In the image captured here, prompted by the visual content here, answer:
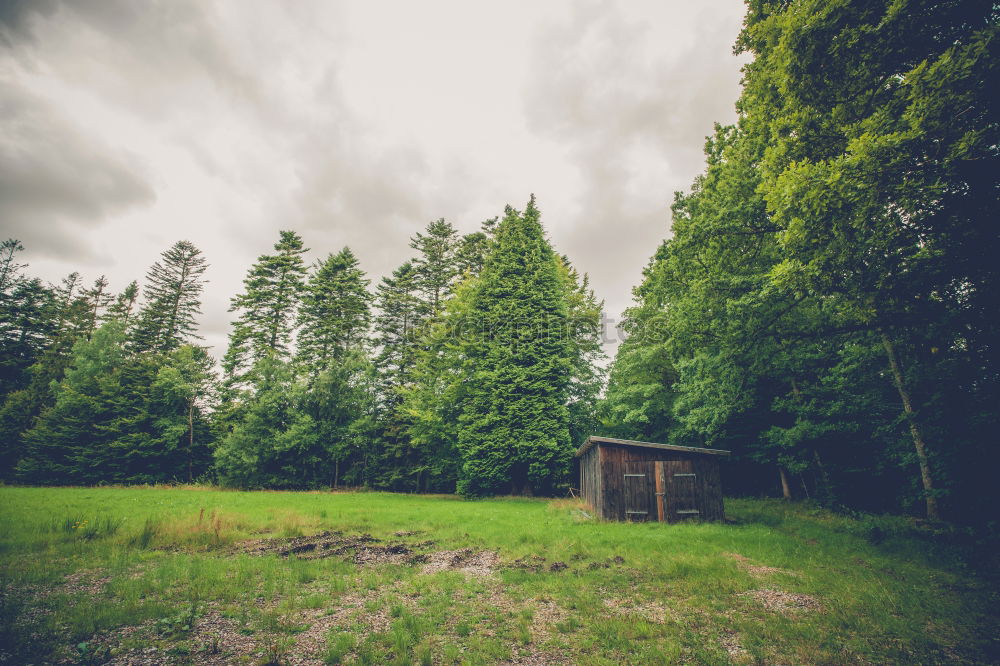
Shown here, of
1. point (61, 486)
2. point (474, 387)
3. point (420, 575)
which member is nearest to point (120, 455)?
point (61, 486)

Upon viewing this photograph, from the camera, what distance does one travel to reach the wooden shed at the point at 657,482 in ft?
50.9

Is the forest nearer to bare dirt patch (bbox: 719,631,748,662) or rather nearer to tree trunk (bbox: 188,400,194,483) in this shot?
tree trunk (bbox: 188,400,194,483)

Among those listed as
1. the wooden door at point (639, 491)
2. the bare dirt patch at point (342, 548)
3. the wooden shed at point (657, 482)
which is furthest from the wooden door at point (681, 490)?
the bare dirt patch at point (342, 548)

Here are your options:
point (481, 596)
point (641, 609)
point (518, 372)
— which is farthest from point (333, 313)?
point (641, 609)

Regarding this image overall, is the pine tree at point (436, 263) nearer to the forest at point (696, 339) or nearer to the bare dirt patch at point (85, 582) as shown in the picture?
the forest at point (696, 339)

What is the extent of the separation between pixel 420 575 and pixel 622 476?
10.4 metres

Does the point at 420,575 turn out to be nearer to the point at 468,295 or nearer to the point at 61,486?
the point at 468,295

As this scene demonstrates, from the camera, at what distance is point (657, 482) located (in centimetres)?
1584

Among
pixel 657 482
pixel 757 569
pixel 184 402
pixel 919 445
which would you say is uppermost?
pixel 184 402

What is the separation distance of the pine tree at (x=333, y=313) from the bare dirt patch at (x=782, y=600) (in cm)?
3047

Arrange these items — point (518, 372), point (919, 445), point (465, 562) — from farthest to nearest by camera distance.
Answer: point (518, 372) < point (919, 445) < point (465, 562)

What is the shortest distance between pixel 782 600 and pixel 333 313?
111ft

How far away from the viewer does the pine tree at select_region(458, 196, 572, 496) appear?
24609 millimetres

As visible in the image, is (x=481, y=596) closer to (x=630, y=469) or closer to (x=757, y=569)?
(x=757, y=569)
